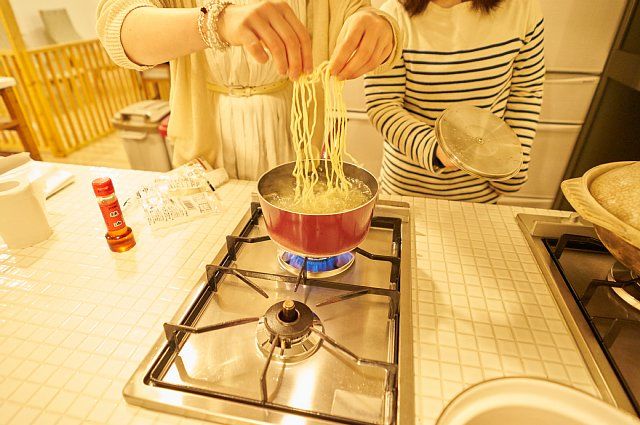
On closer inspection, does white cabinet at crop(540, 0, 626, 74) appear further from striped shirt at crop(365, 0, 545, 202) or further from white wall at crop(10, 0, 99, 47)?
white wall at crop(10, 0, 99, 47)

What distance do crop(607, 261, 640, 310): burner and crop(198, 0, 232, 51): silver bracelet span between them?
1.03 m

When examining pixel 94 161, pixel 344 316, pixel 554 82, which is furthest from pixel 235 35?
pixel 94 161

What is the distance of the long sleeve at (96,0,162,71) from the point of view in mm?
931

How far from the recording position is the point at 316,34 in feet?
4.18

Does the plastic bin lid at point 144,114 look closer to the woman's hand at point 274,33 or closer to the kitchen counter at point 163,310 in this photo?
the kitchen counter at point 163,310

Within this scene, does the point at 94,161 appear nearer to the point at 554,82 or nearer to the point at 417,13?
the point at 417,13

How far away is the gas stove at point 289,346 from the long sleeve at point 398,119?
0.35 meters

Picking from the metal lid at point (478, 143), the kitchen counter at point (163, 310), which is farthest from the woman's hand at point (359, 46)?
the kitchen counter at point (163, 310)

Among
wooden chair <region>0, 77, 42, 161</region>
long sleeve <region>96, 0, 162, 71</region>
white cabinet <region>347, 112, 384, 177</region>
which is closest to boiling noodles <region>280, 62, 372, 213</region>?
long sleeve <region>96, 0, 162, 71</region>

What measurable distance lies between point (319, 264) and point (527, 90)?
1.01 meters

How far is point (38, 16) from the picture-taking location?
5.54m

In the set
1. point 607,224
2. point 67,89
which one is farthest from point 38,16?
point 607,224

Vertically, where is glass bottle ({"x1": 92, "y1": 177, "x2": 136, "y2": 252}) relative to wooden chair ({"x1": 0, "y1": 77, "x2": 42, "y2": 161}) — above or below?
above

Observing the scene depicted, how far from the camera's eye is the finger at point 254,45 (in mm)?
744
